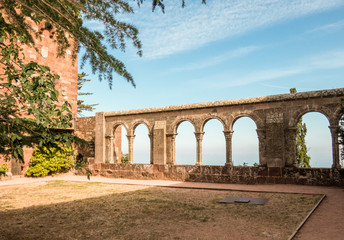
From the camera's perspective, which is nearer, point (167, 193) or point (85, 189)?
point (167, 193)

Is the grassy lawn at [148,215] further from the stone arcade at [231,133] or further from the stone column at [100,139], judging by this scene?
the stone column at [100,139]

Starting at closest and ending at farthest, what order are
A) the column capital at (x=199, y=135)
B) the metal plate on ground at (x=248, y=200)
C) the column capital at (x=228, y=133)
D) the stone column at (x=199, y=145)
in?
the metal plate on ground at (x=248, y=200) → the column capital at (x=228, y=133) → the stone column at (x=199, y=145) → the column capital at (x=199, y=135)

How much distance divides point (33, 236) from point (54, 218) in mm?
1143

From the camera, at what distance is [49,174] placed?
1431 centimetres

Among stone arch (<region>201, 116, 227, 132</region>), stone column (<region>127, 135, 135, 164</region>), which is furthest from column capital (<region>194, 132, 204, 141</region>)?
stone column (<region>127, 135, 135, 164</region>)

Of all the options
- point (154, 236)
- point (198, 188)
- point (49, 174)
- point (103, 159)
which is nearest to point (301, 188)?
point (198, 188)

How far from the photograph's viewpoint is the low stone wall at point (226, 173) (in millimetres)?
9492

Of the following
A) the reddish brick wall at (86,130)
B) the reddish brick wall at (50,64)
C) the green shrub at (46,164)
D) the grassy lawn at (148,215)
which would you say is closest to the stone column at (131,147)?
the reddish brick wall at (86,130)

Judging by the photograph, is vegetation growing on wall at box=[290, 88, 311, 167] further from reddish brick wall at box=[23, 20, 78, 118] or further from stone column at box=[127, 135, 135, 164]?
reddish brick wall at box=[23, 20, 78, 118]

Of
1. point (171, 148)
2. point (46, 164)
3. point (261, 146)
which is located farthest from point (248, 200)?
point (46, 164)

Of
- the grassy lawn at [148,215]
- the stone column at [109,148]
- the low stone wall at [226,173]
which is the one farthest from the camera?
the stone column at [109,148]

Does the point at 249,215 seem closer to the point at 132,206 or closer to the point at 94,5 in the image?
the point at 132,206

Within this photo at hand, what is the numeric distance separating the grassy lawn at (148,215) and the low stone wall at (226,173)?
75.9 inches

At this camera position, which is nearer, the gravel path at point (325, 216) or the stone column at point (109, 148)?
the gravel path at point (325, 216)
